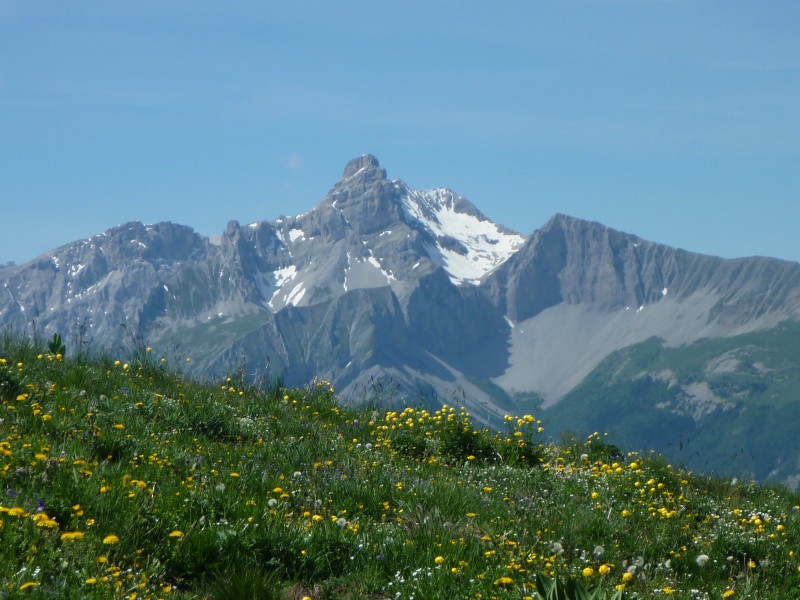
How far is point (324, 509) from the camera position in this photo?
27.0 feet

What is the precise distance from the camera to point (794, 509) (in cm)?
1159

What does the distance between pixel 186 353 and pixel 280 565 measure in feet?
30.2

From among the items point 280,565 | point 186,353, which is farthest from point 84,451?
point 186,353

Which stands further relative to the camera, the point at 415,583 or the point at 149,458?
the point at 149,458

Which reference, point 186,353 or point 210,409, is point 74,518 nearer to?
point 210,409

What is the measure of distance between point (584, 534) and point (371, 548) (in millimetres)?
2328

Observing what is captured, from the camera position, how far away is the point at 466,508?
8812 millimetres

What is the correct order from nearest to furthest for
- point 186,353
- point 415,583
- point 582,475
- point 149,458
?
point 415,583 → point 149,458 → point 582,475 → point 186,353

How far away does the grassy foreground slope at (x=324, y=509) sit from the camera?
6.29m

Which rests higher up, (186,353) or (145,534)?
(186,353)

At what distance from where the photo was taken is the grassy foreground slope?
6.29m

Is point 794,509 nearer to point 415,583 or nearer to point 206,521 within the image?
point 415,583

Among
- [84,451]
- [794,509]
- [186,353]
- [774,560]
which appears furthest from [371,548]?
[186,353]

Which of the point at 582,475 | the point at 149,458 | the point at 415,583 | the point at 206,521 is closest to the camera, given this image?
the point at 415,583
